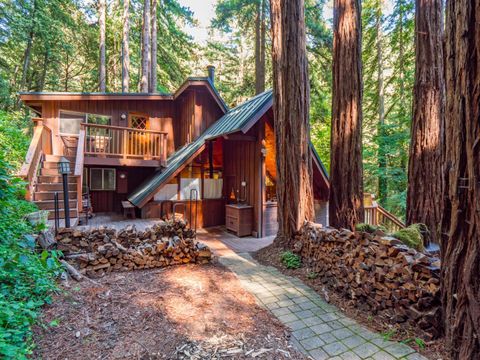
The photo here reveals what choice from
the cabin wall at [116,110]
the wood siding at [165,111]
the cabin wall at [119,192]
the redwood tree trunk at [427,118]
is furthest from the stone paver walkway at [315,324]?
the cabin wall at [116,110]

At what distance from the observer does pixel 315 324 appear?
3.09 m

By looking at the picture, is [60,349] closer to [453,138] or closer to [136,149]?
[453,138]

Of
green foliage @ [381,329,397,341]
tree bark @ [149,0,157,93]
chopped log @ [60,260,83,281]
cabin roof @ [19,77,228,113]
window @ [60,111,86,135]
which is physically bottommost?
green foliage @ [381,329,397,341]

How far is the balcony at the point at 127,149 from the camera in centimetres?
798


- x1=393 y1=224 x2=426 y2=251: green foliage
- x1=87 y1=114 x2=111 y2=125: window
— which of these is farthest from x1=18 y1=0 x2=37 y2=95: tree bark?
x1=393 y1=224 x2=426 y2=251: green foliage

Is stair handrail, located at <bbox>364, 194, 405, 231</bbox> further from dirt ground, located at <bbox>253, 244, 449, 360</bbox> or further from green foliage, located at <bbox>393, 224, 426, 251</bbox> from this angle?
green foliage, located at <bbox>393, 224, 426, 251</bbox>

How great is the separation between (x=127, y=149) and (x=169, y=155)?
8.22 feet

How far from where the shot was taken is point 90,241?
185 inches

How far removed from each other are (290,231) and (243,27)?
1305 centimetres

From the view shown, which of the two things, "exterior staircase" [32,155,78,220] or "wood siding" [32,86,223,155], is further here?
"wood siding" [32,86,223,155]

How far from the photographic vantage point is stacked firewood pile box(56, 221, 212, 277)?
14.2 ft

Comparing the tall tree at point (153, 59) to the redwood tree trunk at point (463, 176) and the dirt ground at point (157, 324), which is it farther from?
the redwood tree trunk at point (463, 176)

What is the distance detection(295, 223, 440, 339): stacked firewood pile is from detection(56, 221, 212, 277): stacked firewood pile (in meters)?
2.50

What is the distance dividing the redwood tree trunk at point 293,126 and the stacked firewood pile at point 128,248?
6.76 feet
